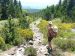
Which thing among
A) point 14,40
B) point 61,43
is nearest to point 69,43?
point 61,43

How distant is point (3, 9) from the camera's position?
64.8 meters

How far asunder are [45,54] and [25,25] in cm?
1991

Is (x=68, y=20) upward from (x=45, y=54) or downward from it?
downward

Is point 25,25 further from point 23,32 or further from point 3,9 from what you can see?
point 3,9

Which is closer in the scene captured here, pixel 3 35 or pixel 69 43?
pixel 69 43

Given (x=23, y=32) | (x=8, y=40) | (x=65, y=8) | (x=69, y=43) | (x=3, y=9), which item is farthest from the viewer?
(x=65, y=8)

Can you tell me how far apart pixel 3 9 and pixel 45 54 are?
42.8 metres

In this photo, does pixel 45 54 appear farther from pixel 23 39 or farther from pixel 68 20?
pixel 68 20

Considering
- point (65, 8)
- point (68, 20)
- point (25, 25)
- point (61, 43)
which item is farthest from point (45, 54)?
point (65, 8)

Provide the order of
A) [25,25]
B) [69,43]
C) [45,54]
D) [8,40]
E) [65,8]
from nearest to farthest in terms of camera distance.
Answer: [45,54] < [69,43] < [8,40] < [25,25] < [65,8]

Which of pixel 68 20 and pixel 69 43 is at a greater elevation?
pixel 69 43

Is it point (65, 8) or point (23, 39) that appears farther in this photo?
point (65, 8)

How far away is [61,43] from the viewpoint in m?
25.4

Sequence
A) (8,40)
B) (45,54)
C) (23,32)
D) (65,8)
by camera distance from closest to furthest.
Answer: (45,54), (8,40), (23,32), (65,8)
